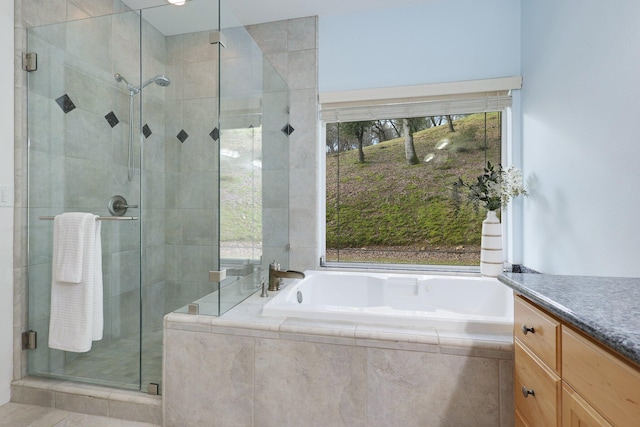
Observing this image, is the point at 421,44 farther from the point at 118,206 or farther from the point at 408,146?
the point at 118,206

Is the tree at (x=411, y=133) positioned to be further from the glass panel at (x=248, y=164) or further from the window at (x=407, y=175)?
the glass panel at (x=248, y=164)

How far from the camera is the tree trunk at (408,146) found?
2582 mm

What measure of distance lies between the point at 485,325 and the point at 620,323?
2.57 ft

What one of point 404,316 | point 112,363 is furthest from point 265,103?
point 112,363

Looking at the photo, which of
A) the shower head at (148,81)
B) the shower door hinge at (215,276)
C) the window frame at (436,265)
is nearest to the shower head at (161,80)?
the shower head at (148,81)

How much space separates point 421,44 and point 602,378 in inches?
93.3

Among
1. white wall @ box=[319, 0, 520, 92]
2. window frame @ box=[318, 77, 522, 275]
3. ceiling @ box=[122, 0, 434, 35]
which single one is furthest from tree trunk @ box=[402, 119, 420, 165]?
ceiling @ box=[122, 0, 434, 35]

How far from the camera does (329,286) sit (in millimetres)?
2387

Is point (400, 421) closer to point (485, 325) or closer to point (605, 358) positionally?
point (485, 325)

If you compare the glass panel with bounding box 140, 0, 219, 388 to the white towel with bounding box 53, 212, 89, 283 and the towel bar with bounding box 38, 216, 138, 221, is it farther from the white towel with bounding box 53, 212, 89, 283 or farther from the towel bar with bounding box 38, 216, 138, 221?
the white towel with bounding box 53, 212, 89, 283

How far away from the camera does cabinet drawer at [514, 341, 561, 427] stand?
864 mm

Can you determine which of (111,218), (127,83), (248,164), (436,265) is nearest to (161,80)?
(127,83)

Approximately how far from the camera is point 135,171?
1.84m

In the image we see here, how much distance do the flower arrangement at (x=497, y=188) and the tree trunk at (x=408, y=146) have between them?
0.47 metres
